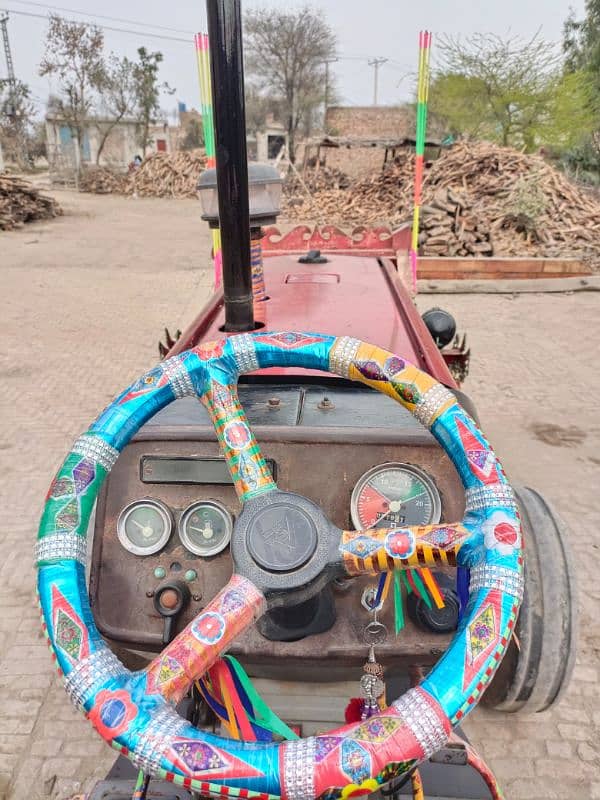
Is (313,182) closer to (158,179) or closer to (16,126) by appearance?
(158,179)

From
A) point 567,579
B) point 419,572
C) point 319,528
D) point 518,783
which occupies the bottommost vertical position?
point 518,783

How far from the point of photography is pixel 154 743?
1026mm

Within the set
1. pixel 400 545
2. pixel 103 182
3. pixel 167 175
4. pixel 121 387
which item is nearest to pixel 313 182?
pixel 167 175

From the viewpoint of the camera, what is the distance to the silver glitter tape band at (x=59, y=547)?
50.6 inches

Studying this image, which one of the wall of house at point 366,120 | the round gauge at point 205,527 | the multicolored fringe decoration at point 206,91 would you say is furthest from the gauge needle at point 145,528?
the wall of house at point 366,120

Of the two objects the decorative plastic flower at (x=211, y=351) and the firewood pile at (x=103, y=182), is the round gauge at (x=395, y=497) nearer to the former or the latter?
the decorative plastic flower at (x=211, y=351)

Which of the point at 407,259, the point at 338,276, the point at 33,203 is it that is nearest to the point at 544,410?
the point at 407,259

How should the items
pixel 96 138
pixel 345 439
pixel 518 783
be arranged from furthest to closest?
1. pixel 96 138
2. pixel 518 783
3. pixel 345 439

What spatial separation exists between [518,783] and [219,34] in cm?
294

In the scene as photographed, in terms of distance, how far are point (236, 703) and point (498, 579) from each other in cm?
78

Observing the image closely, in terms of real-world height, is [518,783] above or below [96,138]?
below

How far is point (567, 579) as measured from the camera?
1.99m

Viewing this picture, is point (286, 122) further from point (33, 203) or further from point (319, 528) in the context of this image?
point (319, 528)

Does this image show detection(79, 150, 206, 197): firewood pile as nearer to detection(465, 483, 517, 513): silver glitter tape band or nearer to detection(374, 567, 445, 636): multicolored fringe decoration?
detection(374, 567, 445, 636): multicolored fringe decoration
